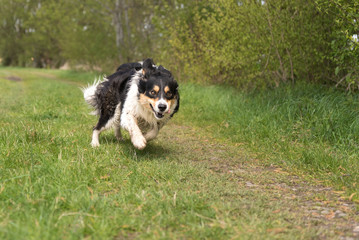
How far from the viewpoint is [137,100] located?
4.57m

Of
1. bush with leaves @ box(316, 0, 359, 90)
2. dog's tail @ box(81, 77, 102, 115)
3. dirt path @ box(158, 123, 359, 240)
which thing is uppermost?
bush with leaves @ box(316, 0, 359, 90)

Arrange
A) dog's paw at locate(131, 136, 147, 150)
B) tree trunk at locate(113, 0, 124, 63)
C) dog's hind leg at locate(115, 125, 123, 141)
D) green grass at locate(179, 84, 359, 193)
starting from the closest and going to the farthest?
green grass at locate(179, 84, 359, 193), dog's paw at locate(131, 136, 147, 150), dog's hind leg at locate(115, 125, 123, 141), tree trunk at locate(113, 0, 124, 63)

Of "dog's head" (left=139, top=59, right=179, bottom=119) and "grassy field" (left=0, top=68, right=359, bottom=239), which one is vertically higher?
"dog's head" (left=139, top=59, right=179, bottom=119)

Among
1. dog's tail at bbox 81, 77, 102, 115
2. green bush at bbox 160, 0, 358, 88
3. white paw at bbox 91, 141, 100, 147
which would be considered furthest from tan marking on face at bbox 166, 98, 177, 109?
green bush at bbox 160, 0, 358, 88

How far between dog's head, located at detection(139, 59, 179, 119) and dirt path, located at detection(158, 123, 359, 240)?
0.79 meters

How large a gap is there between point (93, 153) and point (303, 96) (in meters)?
4.18

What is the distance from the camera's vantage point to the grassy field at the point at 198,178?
7.76ft

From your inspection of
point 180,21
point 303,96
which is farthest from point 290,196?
point 180,21

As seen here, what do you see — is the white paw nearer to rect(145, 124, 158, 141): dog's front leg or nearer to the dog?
the dog

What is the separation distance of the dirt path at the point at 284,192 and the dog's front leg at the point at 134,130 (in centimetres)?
72

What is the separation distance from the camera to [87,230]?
7.42 feet

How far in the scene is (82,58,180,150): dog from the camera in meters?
4.29

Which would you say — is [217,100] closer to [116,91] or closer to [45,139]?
[116,91]

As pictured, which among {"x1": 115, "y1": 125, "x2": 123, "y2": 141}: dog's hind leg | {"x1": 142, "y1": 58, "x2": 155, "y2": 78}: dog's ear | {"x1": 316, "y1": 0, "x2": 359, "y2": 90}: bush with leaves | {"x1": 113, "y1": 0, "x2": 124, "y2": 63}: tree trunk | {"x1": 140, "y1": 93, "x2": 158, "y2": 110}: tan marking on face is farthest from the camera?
{"x1": 113, "y1": 0, "x2": 124, "y2": 63}: tree trunk
